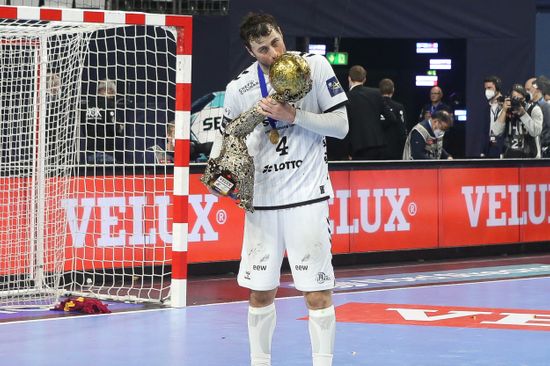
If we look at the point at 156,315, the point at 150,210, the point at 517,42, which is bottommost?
the point at 156,315

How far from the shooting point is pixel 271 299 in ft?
23.7

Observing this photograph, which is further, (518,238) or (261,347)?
(518,238)

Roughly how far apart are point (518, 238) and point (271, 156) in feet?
31.6

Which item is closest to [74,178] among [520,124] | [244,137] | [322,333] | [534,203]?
[244,137]

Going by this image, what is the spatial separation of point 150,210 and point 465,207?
4621mm

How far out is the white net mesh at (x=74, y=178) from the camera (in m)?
11.9

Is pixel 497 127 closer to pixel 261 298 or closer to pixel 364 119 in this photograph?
pixel 364 119

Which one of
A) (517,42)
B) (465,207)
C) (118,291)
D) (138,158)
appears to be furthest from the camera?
(517,42)

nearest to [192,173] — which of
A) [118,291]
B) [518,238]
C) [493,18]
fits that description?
[118,291]

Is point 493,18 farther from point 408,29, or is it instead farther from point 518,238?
point 518,238

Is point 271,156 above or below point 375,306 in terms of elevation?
above

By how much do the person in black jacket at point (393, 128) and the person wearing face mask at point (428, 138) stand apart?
0.14 m

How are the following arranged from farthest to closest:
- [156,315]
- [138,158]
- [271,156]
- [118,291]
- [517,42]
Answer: [517,42] < [138,158] < [118,291] < [156,315] < [271,156]

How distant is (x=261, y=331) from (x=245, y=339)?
235 cm
